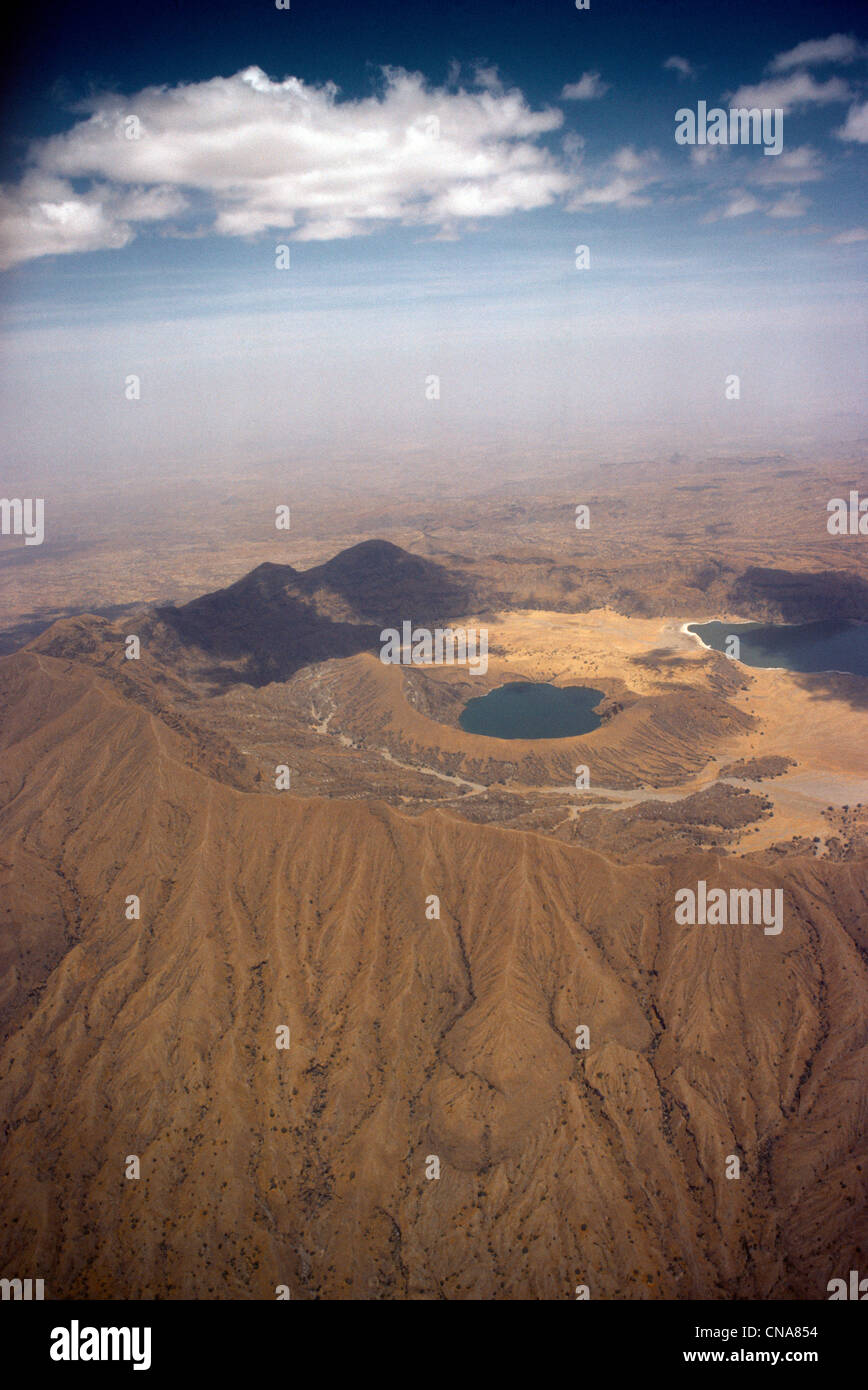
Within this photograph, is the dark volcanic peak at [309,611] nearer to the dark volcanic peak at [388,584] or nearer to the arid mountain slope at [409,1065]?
the dark volcanic peak at [388,584]

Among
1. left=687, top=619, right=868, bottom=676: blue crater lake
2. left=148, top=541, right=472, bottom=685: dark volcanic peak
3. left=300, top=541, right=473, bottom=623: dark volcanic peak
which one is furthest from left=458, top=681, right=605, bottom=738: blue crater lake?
left=300, top=541, right=473, bottom=623: dark volcanic peak

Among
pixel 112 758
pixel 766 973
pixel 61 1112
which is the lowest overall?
pixel 61 1112

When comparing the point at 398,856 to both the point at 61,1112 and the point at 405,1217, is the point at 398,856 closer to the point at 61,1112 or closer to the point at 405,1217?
the point at 405,1217

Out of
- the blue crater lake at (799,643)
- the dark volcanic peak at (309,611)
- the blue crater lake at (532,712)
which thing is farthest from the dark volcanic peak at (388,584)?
the blue crater lake at (799,643)

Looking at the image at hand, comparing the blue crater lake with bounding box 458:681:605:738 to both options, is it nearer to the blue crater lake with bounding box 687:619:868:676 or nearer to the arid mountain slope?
the blue crater lake with bounding box 687:619:868:676

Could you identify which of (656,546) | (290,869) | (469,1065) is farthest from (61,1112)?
(656,546)

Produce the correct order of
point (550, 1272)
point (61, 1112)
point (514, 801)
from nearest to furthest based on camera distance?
point (550, 1272)
point (61, 1112)
point (514, 801)
